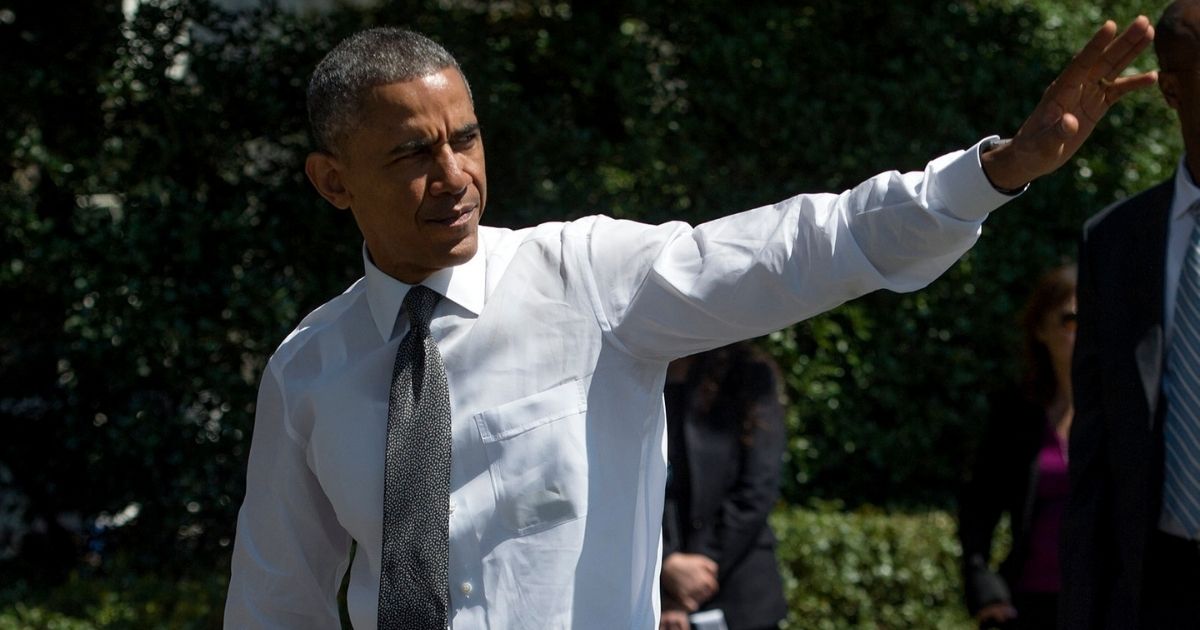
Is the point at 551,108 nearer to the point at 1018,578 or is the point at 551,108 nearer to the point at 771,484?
the point at 771,484

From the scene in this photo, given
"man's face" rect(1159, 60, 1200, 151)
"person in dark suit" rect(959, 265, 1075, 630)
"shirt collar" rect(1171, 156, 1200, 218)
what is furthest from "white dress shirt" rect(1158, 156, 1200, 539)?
"person in dark suit" rect(959, 265, 1075, 630)

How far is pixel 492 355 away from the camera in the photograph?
2.54m

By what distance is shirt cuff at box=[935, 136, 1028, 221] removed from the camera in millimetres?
2080

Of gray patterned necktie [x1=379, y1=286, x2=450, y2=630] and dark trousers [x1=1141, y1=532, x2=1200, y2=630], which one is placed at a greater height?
gray patterned necktie [x1=379, y1=286, x2=450, y2=630]

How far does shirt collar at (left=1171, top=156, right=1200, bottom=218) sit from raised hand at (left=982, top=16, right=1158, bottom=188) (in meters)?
1.48

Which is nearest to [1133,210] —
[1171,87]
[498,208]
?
[1171,87]

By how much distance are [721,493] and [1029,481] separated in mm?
953

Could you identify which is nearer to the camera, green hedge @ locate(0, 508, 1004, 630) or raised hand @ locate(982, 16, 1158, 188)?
raised hand @ locate(982, 16, 1158, 188)

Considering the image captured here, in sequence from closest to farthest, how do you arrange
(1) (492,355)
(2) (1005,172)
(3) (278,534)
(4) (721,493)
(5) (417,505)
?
(2) (1005,172), (5) (417,505), (1) (492,355), (3) (278,534), (4) (721,493)

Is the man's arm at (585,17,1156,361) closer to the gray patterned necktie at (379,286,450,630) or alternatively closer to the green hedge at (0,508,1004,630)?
the gray patterned necktie at (379,286,450,630)

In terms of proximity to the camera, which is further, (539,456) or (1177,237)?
(1177,237)

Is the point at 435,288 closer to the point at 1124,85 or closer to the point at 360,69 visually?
the point at 360,69

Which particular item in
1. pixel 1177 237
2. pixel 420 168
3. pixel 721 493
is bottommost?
pixel 721 493

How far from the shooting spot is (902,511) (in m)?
6.55
